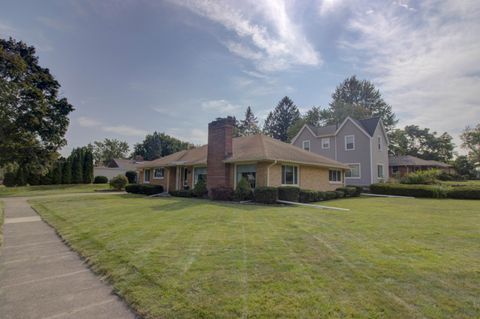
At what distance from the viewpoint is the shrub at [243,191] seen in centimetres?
1507

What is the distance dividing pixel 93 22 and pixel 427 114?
986 inches

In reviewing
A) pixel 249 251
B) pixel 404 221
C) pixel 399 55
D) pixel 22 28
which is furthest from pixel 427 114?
A: pixel 22 28

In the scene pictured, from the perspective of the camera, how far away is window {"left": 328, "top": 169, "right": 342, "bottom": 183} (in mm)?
21103

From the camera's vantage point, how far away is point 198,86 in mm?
16719

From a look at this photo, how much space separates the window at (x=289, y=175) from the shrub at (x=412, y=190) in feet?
31.2

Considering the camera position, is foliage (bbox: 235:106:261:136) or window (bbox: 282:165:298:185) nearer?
window (bbox: 282:165:298:185)

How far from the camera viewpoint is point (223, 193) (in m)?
15.5

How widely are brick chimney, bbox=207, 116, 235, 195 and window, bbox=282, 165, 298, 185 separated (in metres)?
3.74

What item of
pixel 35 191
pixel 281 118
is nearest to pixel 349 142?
pixel 35 191

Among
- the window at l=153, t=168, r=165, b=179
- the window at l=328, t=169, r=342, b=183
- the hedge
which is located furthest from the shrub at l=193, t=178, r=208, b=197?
the window at l=328, t=169, r=342, b=183

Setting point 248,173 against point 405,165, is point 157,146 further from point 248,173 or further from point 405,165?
point 405,165

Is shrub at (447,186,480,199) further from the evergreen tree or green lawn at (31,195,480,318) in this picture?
the evergreen tree

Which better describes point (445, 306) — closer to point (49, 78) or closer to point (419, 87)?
point (419, 87)

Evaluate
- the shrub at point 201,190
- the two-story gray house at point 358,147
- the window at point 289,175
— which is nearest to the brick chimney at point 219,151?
the shrub at point 201,190
